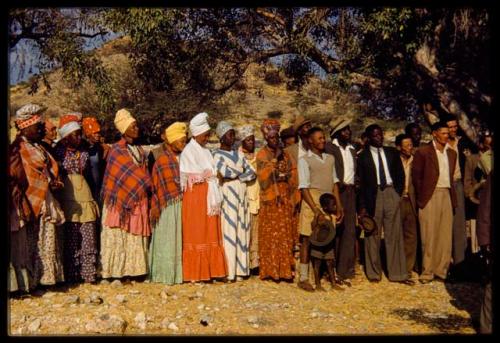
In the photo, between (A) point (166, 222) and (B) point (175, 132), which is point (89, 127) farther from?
(A) point (166, 222)

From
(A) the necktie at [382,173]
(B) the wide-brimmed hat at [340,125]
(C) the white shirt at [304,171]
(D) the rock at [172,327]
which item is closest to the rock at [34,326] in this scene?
(D) the rock at [172,327]

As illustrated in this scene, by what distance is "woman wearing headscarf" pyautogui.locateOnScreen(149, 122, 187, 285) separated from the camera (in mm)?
8406

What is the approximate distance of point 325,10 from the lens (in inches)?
442

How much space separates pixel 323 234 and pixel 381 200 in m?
1.03

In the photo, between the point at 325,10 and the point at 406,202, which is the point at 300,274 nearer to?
the point at 406,202

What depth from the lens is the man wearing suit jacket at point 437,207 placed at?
29.3ft

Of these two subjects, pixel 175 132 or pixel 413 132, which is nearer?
pixel 175 132

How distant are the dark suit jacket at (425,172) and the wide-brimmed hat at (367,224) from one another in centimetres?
65

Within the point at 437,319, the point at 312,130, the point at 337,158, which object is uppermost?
the point at 312,130

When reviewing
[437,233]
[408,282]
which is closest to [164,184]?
[408,282]

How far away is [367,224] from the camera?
8.89 metres

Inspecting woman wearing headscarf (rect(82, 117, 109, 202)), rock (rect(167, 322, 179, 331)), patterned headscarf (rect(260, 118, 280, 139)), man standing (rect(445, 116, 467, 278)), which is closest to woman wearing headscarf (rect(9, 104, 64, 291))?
woman wearing headscarf (rect(82, 117, 109, 202))

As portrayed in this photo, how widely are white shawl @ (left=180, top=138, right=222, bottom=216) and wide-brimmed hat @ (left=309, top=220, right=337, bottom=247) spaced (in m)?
1.19
